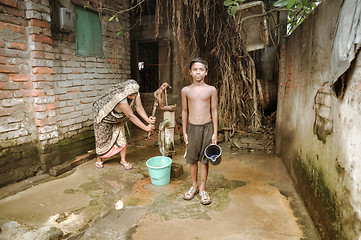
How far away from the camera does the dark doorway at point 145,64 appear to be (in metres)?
7.45

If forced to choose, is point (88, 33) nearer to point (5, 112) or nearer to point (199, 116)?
point (5, 112)

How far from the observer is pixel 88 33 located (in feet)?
17.2

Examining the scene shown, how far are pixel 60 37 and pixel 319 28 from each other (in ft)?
13.5

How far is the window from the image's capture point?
5043 mm

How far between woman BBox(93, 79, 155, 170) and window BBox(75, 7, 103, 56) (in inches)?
52.6

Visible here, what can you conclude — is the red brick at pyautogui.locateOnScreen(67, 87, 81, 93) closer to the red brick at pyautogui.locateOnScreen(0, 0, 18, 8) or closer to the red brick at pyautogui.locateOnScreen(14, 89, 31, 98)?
the red brick at pyautogui.locateOnScreen(14, 89, 31, 98)

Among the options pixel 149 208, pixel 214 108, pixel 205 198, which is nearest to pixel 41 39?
pixel 214 108

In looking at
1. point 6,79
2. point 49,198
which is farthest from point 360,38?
point 6,79

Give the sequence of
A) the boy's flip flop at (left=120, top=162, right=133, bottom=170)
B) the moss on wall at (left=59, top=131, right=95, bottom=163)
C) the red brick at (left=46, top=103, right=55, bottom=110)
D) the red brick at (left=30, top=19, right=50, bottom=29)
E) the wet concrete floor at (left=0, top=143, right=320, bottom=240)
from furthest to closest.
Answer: the moss on wall at (left=59, top=131, right=95, bottom=163) < the boy's flip flop at (left=120, top=162, right=133, bottom=170) < the red brick at (left=46, top=103, right=55, bottom=110) < the red brick at (left=30, top=19, right=50, bottom=29) < the wet concrete floor at (left=0, top=143, right=320, bottom=240)

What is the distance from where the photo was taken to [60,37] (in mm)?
4656

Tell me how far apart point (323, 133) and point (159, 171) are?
218cm

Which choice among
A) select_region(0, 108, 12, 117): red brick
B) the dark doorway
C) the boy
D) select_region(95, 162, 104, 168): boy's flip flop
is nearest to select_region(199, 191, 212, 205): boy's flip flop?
the boy

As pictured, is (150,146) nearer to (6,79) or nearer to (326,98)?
(6,79)

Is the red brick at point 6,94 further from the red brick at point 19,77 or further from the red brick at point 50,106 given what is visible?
the red brick at point 50,106
